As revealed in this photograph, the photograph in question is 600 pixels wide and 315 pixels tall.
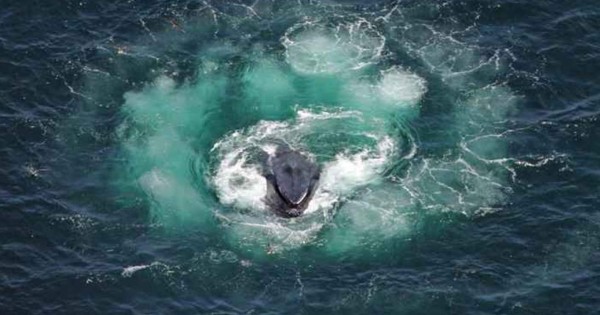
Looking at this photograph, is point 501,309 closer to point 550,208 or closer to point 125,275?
point 550,208

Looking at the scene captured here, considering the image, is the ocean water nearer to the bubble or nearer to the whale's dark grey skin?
the bubble

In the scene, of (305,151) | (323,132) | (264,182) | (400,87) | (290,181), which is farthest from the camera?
(400,87)

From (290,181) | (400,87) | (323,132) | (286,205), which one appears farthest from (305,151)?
(400,87)

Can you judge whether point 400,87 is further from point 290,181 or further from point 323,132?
point 290,181

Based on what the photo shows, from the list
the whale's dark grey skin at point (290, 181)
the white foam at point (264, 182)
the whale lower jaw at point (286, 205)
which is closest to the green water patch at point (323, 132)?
the white foam at point (264, 182)

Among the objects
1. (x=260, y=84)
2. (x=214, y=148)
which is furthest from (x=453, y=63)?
(x=214, y=148)

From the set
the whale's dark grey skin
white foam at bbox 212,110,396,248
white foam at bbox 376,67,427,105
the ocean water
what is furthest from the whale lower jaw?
white foam at bbox 376,67,427,105

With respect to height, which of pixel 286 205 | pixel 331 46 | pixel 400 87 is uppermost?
pixel 331 46
